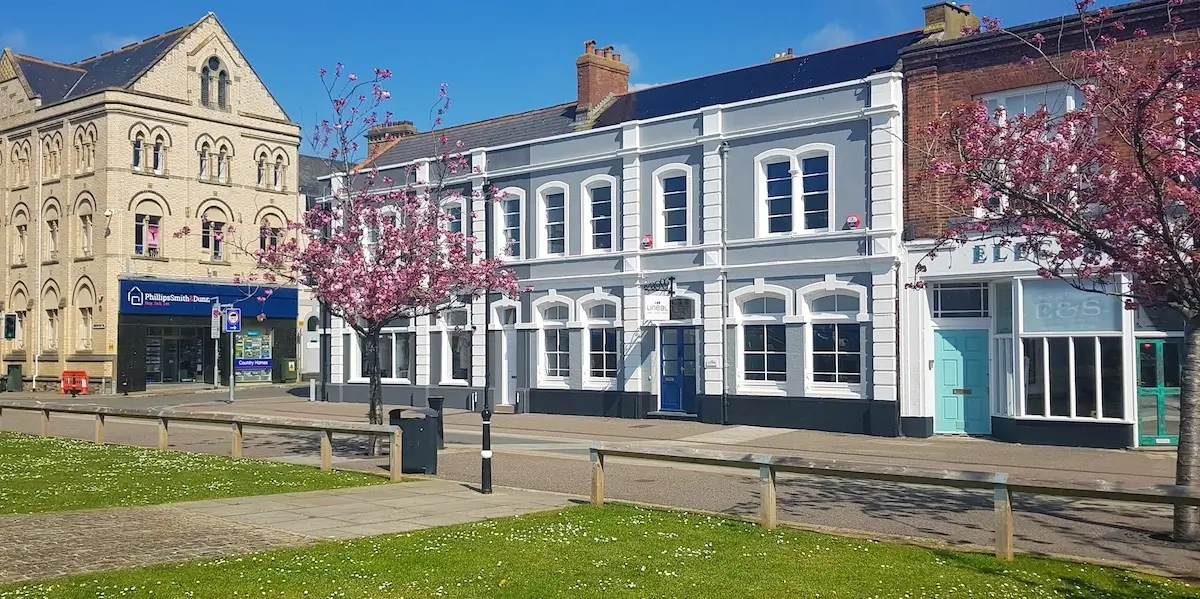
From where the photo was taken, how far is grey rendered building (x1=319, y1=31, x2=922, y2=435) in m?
24.2

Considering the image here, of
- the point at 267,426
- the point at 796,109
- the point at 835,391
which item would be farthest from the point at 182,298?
the point at 835,391

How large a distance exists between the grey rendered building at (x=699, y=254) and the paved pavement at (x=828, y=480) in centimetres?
143

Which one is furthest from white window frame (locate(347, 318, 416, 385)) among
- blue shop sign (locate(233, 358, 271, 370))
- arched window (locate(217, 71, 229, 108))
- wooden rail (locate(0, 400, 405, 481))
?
arched window (locate(217, 71, 229, 108))

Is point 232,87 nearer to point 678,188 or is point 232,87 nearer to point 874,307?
point 678,188

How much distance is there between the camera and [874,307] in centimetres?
2381

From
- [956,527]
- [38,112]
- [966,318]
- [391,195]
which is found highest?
[38,112]

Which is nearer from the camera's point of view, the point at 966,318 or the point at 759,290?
the point at 966,318

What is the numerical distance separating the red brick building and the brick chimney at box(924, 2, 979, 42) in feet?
0.10

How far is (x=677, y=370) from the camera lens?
27.7 metres

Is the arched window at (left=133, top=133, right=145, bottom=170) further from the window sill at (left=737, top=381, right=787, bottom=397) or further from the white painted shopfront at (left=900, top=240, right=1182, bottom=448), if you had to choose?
the white painted shopfront at (left=900, top=240, right=1182, bottom=448)

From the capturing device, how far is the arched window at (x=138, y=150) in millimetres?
44031

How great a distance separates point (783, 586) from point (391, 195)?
15.0 metres

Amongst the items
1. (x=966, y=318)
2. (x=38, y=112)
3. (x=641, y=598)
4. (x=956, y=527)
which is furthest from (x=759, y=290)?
(x=38, y=112)

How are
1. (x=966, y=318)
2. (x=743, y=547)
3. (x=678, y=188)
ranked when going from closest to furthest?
(x=743, y=547)
(x=966, y=318)
(x=678, y=188)
